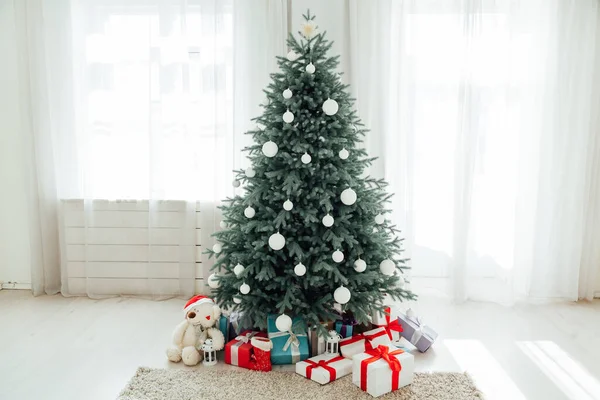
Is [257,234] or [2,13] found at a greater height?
[2,13]

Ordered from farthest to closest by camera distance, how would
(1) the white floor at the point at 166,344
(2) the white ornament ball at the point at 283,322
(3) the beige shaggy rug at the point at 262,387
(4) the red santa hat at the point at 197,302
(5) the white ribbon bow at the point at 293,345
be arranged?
1. (4) the red santa hat at the point at 197,302
2. (5) the white ribbon bow at the point at 293,345
3. (2) the white ornament ball at the point at 283,322
4. (1) the white floor at the point at 166,344
5. (3) the beige shaggy rug at the point at 262,387

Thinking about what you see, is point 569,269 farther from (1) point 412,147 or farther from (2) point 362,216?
(2) point 362,216

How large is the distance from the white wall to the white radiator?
14.9 inches

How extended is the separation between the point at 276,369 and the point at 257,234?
2.28 feet

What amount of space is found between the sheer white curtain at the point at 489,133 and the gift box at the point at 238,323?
1.29 meters

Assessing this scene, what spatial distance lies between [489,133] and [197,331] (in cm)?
230

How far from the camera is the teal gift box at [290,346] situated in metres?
2.85

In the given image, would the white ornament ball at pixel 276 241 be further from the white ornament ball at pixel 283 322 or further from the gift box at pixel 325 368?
the gift box at pixel 325 368

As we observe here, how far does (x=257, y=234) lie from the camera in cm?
290

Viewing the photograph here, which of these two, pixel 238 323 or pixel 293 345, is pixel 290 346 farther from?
pixel 238 323

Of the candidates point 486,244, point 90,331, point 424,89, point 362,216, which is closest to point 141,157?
point 90,331

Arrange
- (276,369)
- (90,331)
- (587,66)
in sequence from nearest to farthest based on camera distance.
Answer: (276,369) → (90,331) → (587,66)

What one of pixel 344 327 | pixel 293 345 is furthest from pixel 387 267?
pixel 293 345

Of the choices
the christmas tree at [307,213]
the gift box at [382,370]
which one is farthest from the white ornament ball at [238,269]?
the gift box at [382,370]
